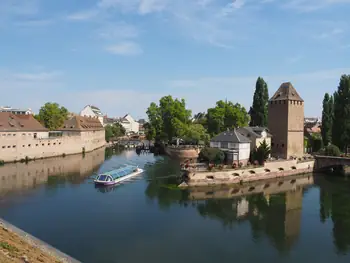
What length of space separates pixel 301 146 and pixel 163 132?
1071 inches

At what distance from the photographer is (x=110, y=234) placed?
60.0 ft

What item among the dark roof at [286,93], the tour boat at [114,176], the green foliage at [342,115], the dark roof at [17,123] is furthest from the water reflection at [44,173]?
the green foliage at [342,115]

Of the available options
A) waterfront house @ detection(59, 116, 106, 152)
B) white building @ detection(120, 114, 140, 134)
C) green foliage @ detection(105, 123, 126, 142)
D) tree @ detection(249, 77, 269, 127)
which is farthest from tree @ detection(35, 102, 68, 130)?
white building @ detection(120, 114, 140, 134)

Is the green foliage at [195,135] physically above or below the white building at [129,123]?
below

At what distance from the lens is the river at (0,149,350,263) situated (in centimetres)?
1633

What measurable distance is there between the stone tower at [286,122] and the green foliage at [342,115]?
4.29 m

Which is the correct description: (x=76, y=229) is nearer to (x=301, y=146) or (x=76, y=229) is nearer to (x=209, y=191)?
(x=209, y=191)

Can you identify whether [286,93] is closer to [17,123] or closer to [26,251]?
[17,123]

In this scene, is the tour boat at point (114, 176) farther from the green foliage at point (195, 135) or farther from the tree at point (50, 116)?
the tree at point (50, 116)

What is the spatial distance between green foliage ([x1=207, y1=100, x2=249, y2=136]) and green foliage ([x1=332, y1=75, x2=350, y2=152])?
19.5 meters

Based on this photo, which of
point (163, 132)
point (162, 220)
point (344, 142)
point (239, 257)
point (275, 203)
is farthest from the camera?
point (163, 132)

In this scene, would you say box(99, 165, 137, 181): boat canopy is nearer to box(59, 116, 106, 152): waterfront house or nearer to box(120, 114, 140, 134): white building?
box(59, 116, 106, 152): waterfront house

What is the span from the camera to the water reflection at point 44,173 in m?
29.6

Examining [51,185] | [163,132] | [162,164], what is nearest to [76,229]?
[51,185]
